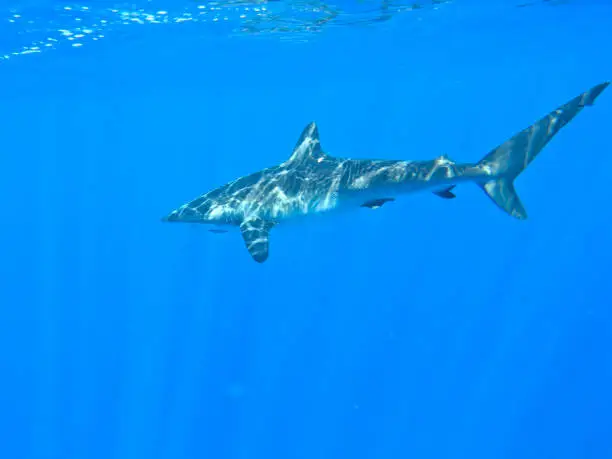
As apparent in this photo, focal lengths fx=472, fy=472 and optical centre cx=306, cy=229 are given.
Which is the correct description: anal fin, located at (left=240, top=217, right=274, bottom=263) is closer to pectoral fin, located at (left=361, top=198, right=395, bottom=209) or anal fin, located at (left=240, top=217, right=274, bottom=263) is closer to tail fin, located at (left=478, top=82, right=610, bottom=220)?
pectoral fin, located at (left=361, top=198, right=395, bottom=209)

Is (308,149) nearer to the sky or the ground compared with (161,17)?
nearer to the ground

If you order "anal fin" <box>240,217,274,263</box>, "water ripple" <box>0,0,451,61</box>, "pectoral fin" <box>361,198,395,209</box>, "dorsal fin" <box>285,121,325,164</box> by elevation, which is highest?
"water ripple" <box>0,0,451,61</box>

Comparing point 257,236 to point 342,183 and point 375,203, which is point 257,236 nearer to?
point 342,183

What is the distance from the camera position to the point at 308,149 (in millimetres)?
11266

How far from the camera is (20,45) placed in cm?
2084

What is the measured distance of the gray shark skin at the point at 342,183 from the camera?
28.8 feet

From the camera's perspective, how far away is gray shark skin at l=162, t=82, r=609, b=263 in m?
8.79

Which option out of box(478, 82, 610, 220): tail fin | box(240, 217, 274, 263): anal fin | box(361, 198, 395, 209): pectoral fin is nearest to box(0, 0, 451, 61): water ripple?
box(240, 217, 274, 263): anal fin

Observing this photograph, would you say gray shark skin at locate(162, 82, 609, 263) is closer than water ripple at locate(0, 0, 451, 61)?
Yes

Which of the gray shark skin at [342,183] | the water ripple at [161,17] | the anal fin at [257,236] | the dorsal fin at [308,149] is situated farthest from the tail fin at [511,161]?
the water ripple at [161,17]

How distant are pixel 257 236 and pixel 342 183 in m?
2.15

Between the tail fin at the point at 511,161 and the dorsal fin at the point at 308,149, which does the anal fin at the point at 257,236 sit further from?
the tail fin at the point at 511,161

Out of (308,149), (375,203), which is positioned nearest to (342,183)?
(375,203)

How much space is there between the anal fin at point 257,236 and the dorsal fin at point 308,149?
1.83 meters
